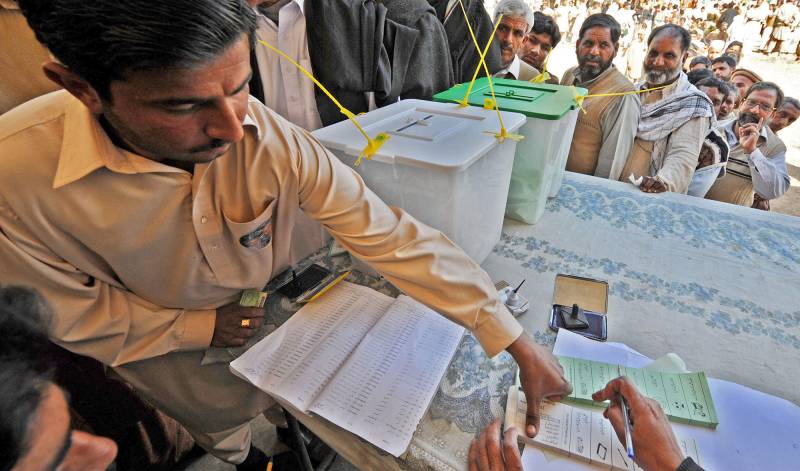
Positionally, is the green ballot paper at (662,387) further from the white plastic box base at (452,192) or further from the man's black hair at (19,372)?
the man's black hair at (19,372)

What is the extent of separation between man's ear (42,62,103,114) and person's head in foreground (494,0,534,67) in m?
2.03

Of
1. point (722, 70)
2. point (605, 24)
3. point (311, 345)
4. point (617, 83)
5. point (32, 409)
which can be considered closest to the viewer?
point (32, 409)

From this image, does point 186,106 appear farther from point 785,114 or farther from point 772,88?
point 785,114

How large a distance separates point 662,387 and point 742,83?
3.85 meters

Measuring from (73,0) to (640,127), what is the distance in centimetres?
245

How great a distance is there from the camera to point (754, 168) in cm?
239

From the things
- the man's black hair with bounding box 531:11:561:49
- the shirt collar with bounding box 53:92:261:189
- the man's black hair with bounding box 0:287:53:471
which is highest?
the man's black hair with bounding box 531:11:561:49

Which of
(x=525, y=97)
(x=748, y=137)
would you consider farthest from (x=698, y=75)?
(x=525, y=97)

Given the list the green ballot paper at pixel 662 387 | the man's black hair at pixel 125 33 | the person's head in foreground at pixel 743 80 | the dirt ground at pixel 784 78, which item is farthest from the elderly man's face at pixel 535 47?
the man's black hair at pixel 125 33

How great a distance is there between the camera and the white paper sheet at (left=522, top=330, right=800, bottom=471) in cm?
54

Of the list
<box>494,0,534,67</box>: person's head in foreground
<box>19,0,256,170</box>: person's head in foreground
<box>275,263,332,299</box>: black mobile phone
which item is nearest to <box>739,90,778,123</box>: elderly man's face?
<box>494,0,534,67</box>: person's head in foreground

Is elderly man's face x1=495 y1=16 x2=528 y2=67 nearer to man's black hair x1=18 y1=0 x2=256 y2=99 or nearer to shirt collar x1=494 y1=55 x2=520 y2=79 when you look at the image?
shirt collar x1=494 y1=55 x2=520 y2=79

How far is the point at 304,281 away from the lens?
0.89m

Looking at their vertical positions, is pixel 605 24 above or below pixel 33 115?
above
